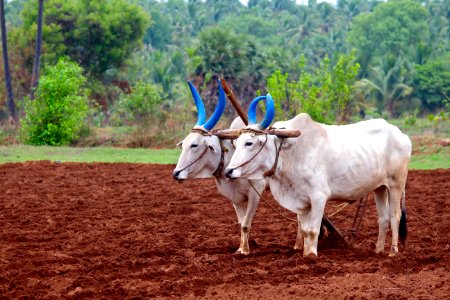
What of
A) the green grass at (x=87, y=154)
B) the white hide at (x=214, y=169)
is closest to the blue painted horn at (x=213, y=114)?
the white hide at (x=214, y=169)

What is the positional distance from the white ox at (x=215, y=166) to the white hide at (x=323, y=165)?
0.51 meters

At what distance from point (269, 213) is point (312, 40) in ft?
185

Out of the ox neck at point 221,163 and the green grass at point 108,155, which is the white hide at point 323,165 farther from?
the green grass at point 108,155

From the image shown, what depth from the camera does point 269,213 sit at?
12.4 meters

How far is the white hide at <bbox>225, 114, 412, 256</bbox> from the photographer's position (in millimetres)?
8281

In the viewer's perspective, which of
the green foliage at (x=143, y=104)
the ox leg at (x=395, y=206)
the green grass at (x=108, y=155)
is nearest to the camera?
the ox leg at (x=395, y=206)

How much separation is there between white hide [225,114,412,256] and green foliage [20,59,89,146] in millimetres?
15987

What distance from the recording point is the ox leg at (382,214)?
Result: 9141 mm

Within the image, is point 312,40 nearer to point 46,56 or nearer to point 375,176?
point 46,56

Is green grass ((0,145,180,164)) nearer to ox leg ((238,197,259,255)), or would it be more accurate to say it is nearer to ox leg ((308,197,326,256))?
ox leg ((238,197,259,255))

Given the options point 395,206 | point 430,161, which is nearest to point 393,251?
point 395,206

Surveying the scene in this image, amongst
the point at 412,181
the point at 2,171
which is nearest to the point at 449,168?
the point at 412,181

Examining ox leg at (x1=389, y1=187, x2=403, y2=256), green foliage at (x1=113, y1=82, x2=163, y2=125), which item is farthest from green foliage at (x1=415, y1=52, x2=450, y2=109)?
ox leg at (x1=389, y1=187, x2=403, y2=256)

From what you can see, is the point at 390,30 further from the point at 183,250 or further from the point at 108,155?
the point at 183,250
